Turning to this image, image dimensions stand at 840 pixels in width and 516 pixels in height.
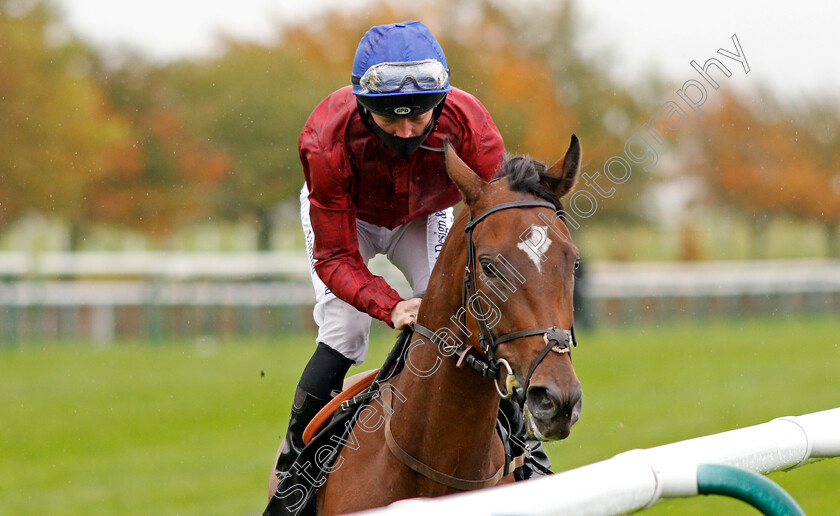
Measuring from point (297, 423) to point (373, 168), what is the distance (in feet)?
3.35

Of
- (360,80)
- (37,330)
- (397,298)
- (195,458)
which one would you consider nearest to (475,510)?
(397,298)

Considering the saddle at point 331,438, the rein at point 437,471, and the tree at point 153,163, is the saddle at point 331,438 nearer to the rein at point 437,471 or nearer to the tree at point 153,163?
the rein at point 437,471

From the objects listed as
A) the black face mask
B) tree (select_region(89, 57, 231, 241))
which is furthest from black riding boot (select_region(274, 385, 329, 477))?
tree (select_region(89, 57, 231, 241))

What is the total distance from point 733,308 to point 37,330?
1758 cm

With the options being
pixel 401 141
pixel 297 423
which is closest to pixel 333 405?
pixel 297 423

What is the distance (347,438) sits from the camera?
355 centimetres

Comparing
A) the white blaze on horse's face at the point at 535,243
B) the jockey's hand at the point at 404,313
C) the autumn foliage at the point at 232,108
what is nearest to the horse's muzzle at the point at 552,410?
the white blaze on horse's face at the point at 535,243

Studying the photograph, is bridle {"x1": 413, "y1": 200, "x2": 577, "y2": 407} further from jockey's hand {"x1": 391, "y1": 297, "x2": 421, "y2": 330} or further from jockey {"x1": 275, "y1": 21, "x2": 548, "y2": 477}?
jockey {"x1": 275, "y1": 21, "x2": 548, "y2": 477}

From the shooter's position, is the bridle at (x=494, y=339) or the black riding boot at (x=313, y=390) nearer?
the bridle at (x=494, y=339)

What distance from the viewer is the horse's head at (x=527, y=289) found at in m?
2.69

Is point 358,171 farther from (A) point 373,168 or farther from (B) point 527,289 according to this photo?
(B) point 527,289

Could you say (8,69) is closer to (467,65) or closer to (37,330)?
(37,330)

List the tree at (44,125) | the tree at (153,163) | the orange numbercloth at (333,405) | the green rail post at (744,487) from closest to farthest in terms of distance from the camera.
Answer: the green rail post at (744,487)
the orange numbercloth at (333,405)
the tree at (44,125)
the tree at (153,163)

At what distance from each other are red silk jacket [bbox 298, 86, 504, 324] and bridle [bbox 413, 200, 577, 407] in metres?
0.50
